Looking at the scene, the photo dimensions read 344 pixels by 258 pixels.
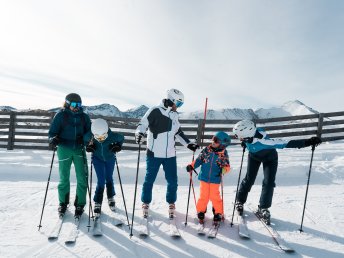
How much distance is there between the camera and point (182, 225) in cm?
452

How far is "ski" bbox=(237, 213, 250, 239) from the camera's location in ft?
13.4

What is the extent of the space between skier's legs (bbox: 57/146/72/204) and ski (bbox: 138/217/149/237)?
1.46 m

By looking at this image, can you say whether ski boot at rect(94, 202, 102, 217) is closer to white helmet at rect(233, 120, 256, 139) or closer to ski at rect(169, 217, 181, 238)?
ski at rect(169, 217, 181, 238)

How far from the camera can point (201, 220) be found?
455cm

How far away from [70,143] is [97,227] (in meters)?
1.51

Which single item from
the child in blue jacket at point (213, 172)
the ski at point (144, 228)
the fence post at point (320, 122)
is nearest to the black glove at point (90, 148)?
the ski at point (144, 228)

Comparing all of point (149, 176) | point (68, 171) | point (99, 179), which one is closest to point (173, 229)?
point (149, 176)

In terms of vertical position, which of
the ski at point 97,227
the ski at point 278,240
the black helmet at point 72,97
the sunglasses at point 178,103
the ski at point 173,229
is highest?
the sunglasses at point 178,103

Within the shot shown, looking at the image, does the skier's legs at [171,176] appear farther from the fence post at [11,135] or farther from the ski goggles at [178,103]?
the fence post at [11,135]

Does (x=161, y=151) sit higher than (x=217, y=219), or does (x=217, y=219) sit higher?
(x=161, y=151)

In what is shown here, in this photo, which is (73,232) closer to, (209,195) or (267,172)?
(209,195)

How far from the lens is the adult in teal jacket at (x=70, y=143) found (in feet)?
15.1

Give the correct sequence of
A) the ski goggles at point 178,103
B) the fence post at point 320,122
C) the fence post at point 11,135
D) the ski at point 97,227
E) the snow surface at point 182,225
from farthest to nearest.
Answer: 1. the fence post at point 320,122
2. the fence post at point 11,135
3. the ski goggles at point 178,103
4. the ski at point 97,227
5. the snow surface at point 182,225

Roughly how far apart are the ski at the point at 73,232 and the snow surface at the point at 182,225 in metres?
0.08
